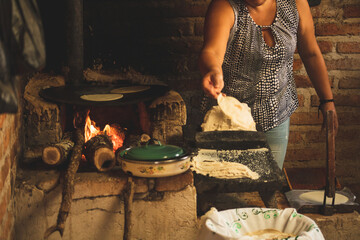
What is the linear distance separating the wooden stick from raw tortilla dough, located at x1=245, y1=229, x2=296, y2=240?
79 centimetres

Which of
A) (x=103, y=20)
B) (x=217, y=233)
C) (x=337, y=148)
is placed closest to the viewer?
(x=217, y=233)

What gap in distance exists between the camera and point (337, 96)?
326 cm

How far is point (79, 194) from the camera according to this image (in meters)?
1.95

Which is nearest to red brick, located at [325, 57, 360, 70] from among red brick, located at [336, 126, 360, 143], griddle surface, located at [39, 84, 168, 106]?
red brick, located at [336, 126, 360, 143]

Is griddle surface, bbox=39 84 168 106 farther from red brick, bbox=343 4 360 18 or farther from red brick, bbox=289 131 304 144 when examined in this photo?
red brick, bbox=343 4 360 18

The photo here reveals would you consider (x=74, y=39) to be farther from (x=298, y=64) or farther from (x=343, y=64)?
(x=343, y=64)

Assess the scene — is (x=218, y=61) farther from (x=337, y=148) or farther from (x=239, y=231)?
(x=337, y=148)

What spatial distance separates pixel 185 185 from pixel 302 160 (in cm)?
169

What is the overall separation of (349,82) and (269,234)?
2.40 m

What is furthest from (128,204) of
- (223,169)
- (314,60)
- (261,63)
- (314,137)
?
(314,137)

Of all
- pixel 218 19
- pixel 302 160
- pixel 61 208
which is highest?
pixel 218 19

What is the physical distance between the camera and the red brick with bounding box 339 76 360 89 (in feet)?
10.6

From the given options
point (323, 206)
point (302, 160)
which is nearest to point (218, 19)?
point (323, 206)

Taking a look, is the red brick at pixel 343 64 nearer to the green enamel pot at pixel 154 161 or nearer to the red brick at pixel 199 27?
the red brick at pixel 199 27
